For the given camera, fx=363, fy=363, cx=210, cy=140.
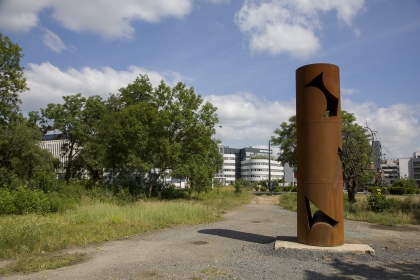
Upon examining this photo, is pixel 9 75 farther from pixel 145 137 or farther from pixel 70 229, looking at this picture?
pixel 70 229

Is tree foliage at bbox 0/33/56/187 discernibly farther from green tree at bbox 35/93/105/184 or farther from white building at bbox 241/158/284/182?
white building at bbox 241/158/284/182

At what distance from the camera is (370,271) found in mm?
7328

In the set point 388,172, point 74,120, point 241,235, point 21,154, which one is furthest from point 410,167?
point 241,235

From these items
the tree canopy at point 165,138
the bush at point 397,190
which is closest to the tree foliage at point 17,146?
the tree canopy at point 165,138

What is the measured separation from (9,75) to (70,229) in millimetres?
16602

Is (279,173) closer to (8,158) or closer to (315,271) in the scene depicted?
(8,158)

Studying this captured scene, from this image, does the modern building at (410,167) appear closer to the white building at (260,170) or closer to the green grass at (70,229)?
the white building at (260,170)

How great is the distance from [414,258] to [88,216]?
12050 millimetres

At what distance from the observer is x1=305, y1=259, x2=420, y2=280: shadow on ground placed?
22.7ft

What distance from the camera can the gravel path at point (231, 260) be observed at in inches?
282

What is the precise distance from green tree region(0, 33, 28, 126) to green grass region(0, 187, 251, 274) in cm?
1194

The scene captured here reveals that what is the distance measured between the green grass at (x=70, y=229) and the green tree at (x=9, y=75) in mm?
11938

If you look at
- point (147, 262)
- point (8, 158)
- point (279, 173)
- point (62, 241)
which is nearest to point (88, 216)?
point (62, 241)

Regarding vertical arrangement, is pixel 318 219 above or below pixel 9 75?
below
